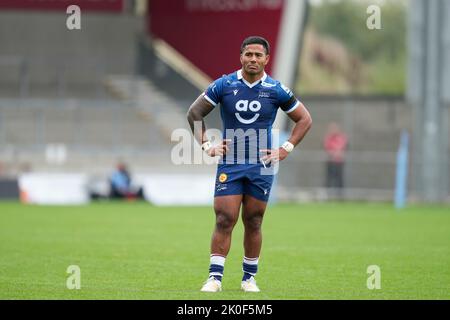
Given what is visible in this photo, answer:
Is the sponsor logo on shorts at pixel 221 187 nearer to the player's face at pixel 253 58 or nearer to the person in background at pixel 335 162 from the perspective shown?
the player's face at pixel 253 58

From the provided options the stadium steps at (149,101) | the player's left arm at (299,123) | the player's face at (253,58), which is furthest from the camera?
the stadium steps at (149,101)

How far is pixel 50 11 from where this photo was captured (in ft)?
133

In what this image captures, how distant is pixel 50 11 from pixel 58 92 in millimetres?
3872

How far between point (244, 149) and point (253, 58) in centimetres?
94

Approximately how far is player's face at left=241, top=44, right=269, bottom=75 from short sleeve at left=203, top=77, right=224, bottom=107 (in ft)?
1.10

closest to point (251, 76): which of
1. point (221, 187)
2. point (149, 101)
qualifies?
point (221, 187)

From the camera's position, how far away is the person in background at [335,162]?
34906 mm

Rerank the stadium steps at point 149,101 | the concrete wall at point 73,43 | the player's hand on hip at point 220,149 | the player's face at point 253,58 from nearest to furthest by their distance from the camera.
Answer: the player's face at point 253,58
the player's hand on hip at point 220,149
the stadium steps at point 149,101
the concrete wall at point 73,43

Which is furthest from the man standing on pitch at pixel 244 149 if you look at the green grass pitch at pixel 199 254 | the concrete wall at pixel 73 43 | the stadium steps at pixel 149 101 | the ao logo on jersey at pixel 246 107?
the concrete wall at pixel 73 43

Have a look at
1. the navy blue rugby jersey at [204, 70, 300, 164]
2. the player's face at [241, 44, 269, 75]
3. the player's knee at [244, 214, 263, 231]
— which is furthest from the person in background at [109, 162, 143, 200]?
the player's face at [241, 44, 269, 75]

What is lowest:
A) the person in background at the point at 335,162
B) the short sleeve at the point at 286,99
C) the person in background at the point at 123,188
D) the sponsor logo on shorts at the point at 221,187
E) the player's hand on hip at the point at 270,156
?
the sponsor logo on shorts at the point at 221,187

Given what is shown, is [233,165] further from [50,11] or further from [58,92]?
[50,11]
